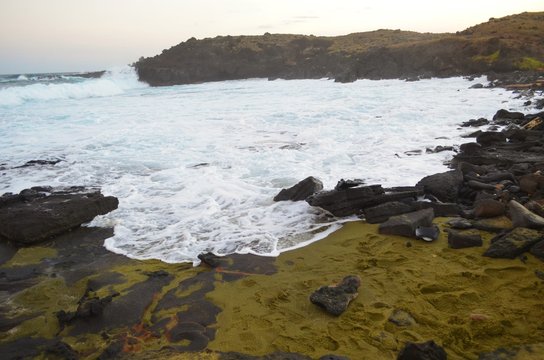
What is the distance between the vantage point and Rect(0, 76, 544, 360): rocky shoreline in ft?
10.3

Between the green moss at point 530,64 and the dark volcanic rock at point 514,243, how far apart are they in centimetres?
3095

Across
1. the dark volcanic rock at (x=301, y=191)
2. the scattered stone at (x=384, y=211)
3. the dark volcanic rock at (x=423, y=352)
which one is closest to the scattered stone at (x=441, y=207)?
the scattered stone at (x=384, y=211)

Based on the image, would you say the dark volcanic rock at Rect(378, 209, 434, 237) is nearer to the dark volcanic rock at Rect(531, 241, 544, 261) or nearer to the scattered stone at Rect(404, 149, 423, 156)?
the dark volcanic rock at Rect(531, 241, 544, 261)

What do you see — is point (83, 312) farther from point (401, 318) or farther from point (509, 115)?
point (509, 115)

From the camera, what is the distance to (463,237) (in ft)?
14.9

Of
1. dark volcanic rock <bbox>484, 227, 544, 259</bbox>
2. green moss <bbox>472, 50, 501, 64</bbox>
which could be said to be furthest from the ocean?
green moss <bbox>472, 50, 501, 64</bbox>

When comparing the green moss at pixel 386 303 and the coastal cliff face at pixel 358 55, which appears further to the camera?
the coastal cliff face at pixel 358 55

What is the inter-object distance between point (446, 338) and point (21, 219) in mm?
5605

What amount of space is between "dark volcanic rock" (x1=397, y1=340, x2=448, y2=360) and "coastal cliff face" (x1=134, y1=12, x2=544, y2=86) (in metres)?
33.6

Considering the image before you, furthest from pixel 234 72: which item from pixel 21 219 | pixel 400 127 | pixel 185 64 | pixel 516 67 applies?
pixel 21 219

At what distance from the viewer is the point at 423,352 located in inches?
107

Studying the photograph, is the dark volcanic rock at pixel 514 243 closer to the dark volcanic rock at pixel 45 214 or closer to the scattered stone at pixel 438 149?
the scattered stone at pixel 438 149

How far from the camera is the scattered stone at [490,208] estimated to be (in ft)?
16.7

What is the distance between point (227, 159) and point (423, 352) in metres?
7.67
